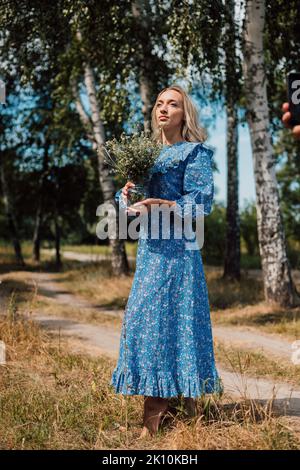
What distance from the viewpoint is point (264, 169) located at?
30.5 feet

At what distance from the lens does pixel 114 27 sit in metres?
10.1

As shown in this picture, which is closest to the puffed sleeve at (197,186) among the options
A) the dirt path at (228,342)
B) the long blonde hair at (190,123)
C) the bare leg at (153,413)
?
the long blonde hair at (190,123)

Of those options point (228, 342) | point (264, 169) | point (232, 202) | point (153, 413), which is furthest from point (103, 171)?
point (153, 413)

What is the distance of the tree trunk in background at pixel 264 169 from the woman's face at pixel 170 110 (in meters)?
5.58

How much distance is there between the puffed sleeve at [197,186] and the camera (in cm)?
366

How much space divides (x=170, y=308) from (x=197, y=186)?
2.61 feet

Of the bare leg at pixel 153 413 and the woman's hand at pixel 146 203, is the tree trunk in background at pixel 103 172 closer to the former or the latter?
the woman's hand at pixel 146 203

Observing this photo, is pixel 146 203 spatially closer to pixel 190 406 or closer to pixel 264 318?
pixel 190 406

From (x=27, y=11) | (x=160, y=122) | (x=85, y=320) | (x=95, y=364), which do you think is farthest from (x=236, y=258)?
(x=160, y=122)

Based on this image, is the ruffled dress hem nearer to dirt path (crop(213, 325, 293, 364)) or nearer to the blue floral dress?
the blue floral dress

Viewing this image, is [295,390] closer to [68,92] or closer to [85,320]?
[85,320]

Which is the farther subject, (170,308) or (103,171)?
(103,171)

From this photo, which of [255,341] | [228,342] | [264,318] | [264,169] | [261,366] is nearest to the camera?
[261,366]

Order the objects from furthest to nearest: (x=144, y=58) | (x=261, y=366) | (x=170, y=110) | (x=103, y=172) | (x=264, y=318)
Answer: (x=103, y=172)
(x=144, y=58)
(x=264, y=318)
(x=261, y=366)
(x=170, y=110)
